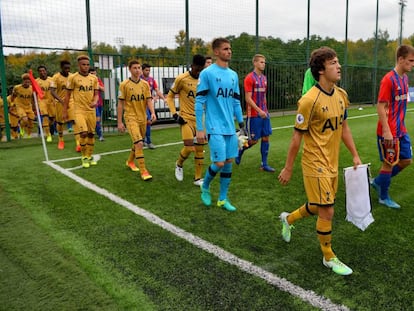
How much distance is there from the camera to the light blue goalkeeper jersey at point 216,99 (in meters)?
4.97

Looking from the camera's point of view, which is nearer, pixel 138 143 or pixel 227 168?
pixel 227 168

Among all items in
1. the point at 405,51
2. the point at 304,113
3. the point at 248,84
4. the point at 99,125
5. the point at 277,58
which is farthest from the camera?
the point at 277,58

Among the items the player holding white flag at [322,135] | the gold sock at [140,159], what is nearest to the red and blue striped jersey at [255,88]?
the gold sock at [140,159]

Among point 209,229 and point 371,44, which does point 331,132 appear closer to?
point 209,229

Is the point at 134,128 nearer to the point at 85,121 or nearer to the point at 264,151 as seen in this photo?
the point at 85,121

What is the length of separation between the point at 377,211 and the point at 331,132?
2149 millimetres

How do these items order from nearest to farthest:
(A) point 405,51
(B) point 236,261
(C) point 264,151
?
(B) point 236,261 → (A) point 405,51 → (C) point 264,151

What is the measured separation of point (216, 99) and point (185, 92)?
1670 millimetres

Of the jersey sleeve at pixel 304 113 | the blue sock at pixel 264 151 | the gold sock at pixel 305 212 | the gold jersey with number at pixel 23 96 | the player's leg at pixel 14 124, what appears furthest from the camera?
the player's leg at pixel 14 124

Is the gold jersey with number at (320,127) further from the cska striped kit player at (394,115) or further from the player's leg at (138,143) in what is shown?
the player's leg at (138,143)

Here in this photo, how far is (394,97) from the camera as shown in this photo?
4.92 meters

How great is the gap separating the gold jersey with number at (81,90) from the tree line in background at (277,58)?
170 inches

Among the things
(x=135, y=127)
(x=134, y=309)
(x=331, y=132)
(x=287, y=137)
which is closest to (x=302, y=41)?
(x=287, y=137)

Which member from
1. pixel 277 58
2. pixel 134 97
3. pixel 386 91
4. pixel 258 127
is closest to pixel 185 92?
pixel 134 97
